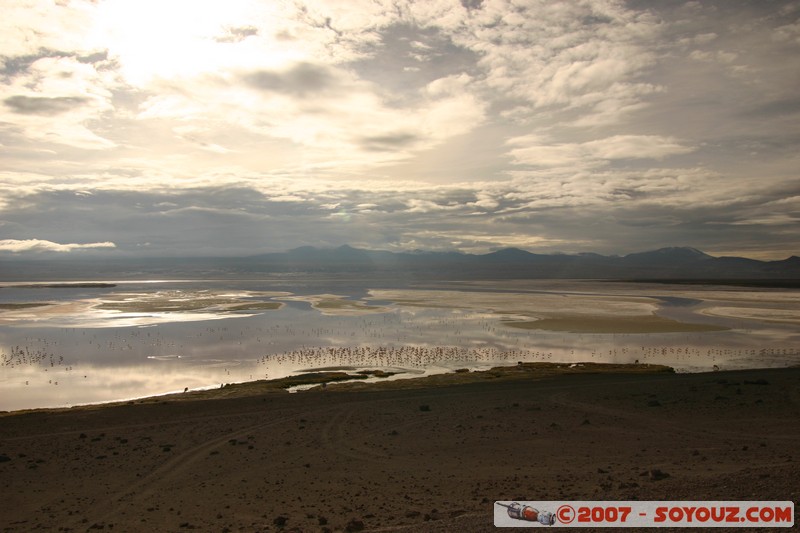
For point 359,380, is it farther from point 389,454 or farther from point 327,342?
point 327,342

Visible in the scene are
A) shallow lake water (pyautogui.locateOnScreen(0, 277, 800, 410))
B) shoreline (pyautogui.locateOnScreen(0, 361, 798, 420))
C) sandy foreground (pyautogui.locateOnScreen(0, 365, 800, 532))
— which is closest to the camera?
sandy foreground (pyautogui.locateOnScreen(0, 365, 800, 532))

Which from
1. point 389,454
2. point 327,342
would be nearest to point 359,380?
point 389,454

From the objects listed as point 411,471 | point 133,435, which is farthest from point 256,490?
point 133,435

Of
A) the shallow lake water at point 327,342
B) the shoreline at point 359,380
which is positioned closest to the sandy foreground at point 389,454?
the shoreline at point 359,380

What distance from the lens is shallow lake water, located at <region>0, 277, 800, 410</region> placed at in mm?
36156

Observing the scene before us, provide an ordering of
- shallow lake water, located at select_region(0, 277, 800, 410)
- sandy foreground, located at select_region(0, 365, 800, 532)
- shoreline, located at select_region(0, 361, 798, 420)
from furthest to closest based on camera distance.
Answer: shallow lake water, located at select_region(0, 277, 800, 410)
shoreline, located at select_region(0, 361, 798, 420)
sandy foreground, located at select_region(0, 365, 800, 532)

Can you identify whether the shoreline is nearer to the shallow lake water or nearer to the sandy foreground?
the sandy foreground

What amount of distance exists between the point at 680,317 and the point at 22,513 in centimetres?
7199

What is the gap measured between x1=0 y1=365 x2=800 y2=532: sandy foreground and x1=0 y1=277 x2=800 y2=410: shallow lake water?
9.34m

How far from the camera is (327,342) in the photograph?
49.8 m

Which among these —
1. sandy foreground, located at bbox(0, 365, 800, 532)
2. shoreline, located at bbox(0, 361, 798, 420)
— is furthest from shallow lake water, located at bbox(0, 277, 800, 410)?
sandy foreground, located at bbox(0, 365, 800, 532)

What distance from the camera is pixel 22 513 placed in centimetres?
1485

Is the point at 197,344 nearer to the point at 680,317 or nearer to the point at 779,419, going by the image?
the point at 779,419

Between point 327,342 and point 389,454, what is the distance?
31.5 meters
